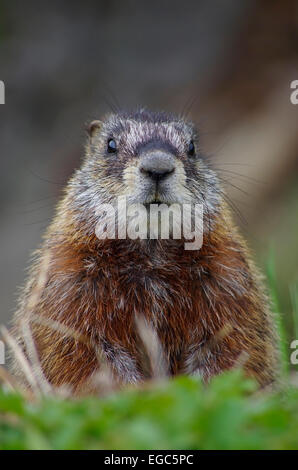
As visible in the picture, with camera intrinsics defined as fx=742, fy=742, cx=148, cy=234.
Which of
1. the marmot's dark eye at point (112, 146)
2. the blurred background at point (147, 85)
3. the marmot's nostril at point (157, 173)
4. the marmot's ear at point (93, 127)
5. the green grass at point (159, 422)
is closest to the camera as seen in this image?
the green grass at point (159, 422)

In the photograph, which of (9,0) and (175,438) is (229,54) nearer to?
(9,0)

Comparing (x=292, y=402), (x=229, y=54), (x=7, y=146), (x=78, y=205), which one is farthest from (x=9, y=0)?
(x=292, y=402)

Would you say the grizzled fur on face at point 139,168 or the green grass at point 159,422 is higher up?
the grizzled fur on face at point 139,168

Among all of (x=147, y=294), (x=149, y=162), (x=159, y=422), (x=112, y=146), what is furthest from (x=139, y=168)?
(x=159, y=422)

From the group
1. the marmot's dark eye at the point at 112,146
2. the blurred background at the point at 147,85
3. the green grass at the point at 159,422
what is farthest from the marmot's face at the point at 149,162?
the blurred background at the point at 147,85

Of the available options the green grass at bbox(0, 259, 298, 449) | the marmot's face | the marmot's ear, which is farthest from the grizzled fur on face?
the green grass at bbox(0, 259, 298, 449)

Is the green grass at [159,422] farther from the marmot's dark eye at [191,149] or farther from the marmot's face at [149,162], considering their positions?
the marmot's dark eye at [191,149]

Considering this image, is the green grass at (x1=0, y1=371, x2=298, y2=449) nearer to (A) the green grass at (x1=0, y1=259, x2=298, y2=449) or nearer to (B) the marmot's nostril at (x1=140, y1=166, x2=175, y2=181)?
(A) the green grass at (x1=0, y1=259, x2=298, y2=449)

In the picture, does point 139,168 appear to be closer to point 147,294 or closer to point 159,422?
point 147,294
